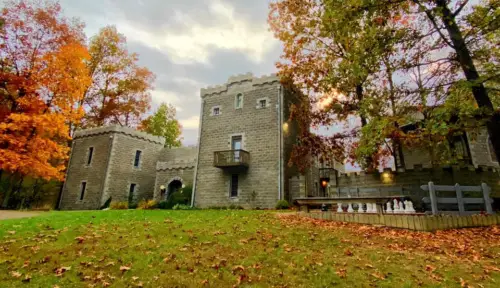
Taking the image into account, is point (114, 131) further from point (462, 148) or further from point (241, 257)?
point (462, 148)

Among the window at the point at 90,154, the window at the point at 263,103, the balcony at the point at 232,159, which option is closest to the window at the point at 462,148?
the window at the point at 263,103

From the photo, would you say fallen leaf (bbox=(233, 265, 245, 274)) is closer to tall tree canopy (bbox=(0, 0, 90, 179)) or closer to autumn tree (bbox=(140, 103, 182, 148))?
tall tree canopy (bbox=(0, 0, 90, 179))

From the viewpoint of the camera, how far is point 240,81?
21.3 meters

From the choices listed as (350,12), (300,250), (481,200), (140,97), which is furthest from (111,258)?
(140,97)

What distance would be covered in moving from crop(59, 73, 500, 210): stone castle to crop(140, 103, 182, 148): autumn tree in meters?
8.51

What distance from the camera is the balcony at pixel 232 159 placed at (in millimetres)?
18625

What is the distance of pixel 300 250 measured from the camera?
583 centimetres

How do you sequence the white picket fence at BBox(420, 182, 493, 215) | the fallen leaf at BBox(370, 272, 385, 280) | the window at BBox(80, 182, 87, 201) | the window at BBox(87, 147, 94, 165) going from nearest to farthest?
the fallen leaf at BBox(370, 272, 385, 280), the white picket fence at BBox(420, 182, 493, 215), the window at BBox(80, 182, 87, 201), the window at BBox(87, 147, 94, 165)

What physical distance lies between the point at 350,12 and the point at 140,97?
3030cm

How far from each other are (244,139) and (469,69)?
1355 cm

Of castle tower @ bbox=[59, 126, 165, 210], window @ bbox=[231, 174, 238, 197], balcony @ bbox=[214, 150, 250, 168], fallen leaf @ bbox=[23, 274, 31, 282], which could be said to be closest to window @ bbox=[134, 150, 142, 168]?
castle tower @ bbox=[59, 126, 165, 210]

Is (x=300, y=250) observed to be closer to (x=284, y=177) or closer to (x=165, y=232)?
(x=165, y=232)

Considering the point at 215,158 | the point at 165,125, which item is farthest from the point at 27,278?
the point at 165,125

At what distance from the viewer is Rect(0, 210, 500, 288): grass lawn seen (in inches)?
169
